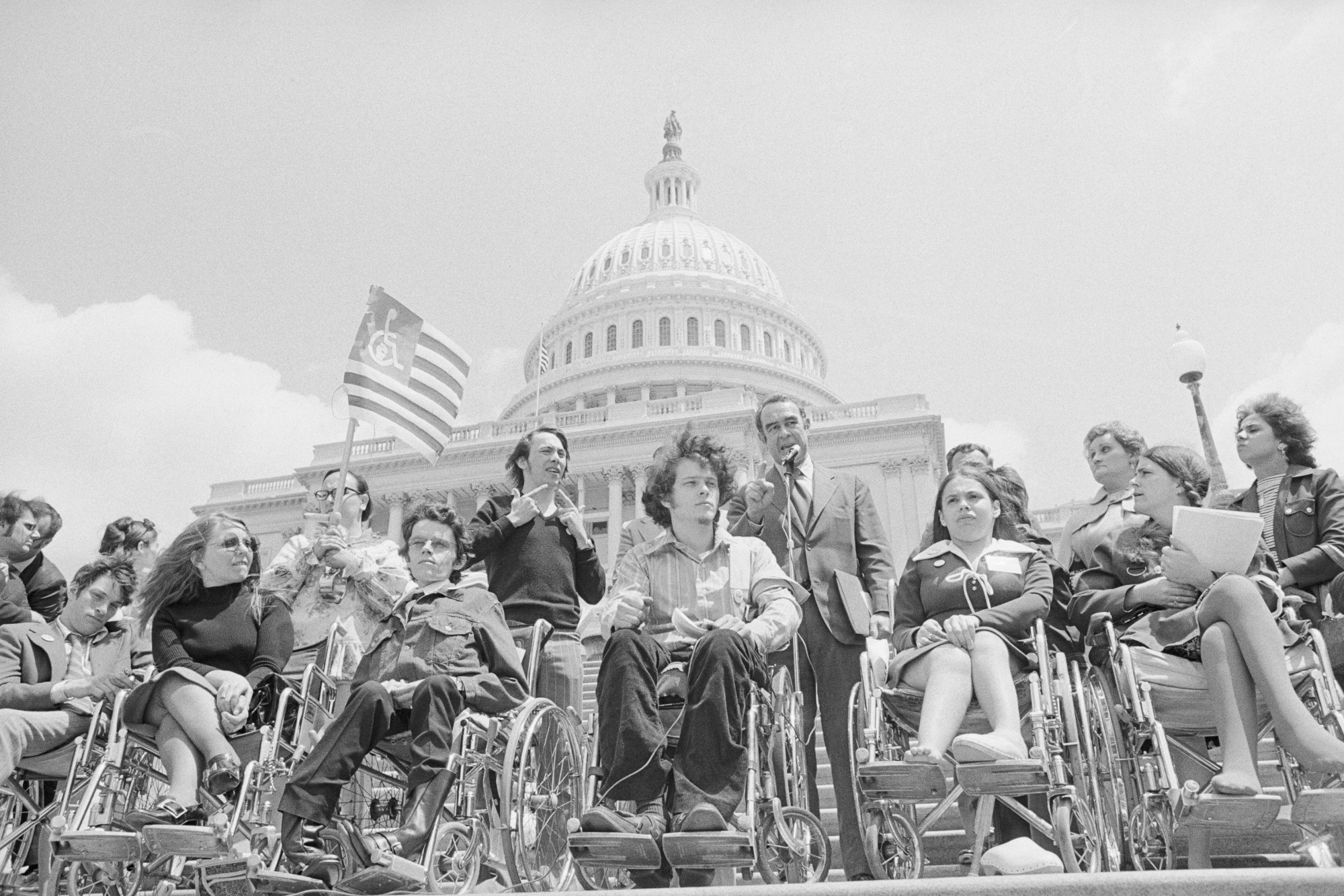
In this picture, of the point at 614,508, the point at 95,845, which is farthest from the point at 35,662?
the point at 614,508

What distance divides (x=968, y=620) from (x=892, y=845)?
93 centimetres

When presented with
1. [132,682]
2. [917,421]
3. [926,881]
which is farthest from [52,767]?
[917,421]

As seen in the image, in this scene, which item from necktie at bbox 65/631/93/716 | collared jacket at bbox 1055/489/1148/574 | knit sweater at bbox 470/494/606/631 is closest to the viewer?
collared jacket at bbox 1055/489/1148/574

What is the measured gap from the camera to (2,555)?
269 inches

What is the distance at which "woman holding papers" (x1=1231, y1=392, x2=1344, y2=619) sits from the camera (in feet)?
17.1

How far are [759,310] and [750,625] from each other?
70.4 metres

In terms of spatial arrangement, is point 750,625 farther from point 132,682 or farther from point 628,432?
point 628,432

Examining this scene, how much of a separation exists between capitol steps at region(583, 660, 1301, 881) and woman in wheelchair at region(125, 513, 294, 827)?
2.40 metres

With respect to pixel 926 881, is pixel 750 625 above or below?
above

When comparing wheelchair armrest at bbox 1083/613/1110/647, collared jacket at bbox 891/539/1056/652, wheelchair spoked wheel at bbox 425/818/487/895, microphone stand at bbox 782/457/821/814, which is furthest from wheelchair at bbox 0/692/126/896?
wheelchair armrest at bbox 1083/613/1110/647

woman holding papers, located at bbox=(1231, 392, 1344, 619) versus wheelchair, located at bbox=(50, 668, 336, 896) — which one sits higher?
woman holding papers, located at bbox=(1231, 392, 1344, 619)

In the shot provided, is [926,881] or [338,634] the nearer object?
[926,881]

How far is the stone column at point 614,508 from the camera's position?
1850 inches

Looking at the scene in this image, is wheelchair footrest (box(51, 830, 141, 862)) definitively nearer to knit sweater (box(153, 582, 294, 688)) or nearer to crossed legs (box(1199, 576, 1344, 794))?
knit sweater (box(153, 582, 294, 688))
